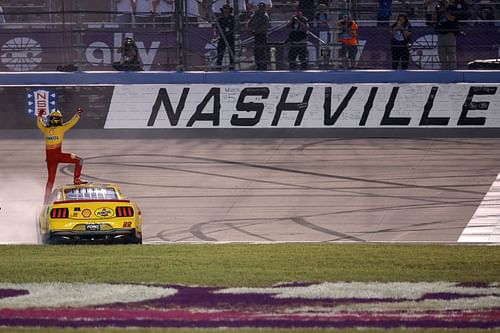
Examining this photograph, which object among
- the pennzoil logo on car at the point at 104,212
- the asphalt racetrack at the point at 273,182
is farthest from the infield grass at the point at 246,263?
the asphalt racetrack at the point at 273,182

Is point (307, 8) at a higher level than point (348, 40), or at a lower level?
higher

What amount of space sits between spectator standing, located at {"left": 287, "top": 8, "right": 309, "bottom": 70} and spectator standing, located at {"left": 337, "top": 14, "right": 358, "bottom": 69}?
87cm

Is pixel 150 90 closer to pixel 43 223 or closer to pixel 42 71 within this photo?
pixel 42 71

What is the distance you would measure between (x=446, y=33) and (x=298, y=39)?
3624mm

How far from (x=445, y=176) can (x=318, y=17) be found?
8.67 m

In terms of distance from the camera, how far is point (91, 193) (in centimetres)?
1552

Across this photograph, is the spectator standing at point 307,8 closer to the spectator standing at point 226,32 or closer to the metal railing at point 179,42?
the metal railing at point 179,42

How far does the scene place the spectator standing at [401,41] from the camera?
2716 cm

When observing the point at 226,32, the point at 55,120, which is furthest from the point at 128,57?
the point at 55,120

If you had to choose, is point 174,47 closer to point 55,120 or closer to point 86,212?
point 55,120

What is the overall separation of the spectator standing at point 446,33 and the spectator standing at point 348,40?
208cm

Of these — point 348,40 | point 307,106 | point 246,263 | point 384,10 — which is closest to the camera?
point 246,263

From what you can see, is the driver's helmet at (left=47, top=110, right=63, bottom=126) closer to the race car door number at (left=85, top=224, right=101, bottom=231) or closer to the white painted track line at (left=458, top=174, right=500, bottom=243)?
the race car door number at (left=85, top=224, right=101, bottom=231)

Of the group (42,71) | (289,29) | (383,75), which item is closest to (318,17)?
(289,29)
